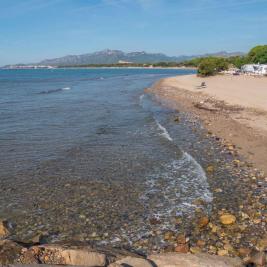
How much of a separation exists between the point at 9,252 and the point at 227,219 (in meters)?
5.66

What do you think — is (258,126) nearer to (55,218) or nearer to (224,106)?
(224,106)

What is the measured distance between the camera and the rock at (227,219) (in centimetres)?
996

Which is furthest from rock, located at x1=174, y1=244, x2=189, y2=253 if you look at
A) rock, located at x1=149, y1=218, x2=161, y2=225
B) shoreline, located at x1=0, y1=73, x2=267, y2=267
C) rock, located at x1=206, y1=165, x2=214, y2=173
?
rock, located at x1=206, y1=165, x2=214, y2=173

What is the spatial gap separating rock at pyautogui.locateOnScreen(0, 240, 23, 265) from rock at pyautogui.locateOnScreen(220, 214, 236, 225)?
17.4ft

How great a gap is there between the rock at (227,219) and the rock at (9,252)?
5291mm

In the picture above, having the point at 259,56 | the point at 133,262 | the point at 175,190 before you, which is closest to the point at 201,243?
the point at 133,262

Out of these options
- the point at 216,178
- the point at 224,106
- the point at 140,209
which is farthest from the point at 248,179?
the point at 224,106

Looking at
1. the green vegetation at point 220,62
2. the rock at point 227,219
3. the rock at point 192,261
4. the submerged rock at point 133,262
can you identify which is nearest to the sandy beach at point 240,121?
the rock at point 227,219

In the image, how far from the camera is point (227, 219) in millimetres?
10078

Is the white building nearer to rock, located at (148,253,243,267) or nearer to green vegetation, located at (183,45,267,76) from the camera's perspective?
green vegetation, located at (183,45,267,76)

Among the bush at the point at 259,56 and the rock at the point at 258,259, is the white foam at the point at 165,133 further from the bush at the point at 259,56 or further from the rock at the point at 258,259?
the bush at the point at 259,56

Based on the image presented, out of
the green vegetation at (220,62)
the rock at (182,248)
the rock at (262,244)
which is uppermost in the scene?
the green vegetation at (220,62)

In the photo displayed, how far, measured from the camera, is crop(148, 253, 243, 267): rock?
6.94m

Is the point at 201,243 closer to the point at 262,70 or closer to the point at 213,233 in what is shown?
the point at 213,233
